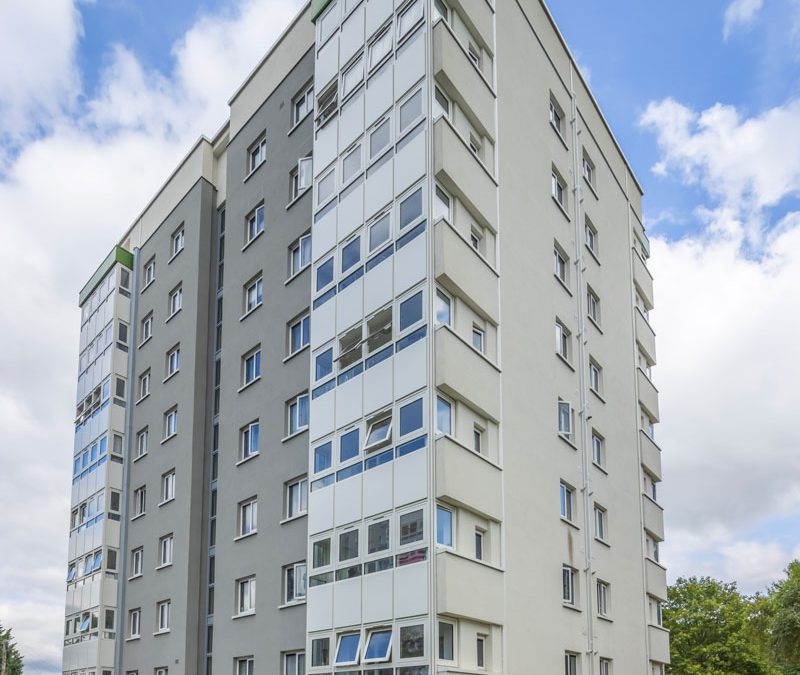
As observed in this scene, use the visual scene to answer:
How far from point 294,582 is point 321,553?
287 cm

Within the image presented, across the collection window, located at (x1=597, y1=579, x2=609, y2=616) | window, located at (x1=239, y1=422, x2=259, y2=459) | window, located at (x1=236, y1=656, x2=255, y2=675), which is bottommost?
window, located at (x1=236, y1=656, x2=255, y2=675)

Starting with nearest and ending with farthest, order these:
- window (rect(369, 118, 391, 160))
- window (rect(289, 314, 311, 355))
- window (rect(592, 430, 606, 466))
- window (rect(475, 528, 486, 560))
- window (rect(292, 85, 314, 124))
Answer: window (rect(475, 528, 486, 560)) → window (rect(369, 118, 391, 160)) → window (rect(289, 314, 311, 355)) → window (rect(292, 85, 314, 124)) → window (rect(592, 430, 606, 466))

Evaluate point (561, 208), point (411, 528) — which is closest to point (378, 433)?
point (411, 528)

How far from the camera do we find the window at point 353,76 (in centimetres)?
2425

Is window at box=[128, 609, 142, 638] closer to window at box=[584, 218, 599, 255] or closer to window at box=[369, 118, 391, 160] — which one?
window at box=[369, 118, 391, 160]

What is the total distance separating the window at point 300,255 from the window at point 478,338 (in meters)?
6.00

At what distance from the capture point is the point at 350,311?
22.5 metres

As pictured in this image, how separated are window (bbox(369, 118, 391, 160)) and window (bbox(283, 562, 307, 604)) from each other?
10239 mm

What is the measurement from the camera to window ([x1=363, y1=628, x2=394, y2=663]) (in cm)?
1869

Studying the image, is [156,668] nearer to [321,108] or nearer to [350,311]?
[350,311]

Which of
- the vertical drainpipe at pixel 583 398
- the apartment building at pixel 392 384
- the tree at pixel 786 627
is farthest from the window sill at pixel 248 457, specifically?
the tree at pixel 786 627

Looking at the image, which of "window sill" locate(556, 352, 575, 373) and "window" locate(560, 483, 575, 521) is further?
"window sill" locate(556, 352, 575, 373)

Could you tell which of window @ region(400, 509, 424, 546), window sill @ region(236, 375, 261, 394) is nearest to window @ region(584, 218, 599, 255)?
window sill @ region(236, 375, 261, 394)

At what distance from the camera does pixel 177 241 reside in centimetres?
3572
